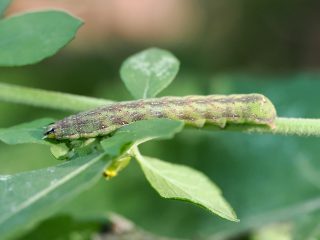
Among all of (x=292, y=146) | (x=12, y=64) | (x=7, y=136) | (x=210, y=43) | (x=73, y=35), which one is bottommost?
(x=7, y=136)

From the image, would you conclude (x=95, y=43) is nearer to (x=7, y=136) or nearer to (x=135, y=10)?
(x=135, y=10)

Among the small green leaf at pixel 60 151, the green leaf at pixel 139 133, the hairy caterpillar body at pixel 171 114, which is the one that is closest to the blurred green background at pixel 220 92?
the hairy caterpillar body at pixel 171 114

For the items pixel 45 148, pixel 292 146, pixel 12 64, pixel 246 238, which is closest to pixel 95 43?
pixel 45 148

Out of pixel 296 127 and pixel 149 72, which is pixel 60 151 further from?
pixel 296 127

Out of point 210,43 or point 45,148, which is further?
→ point 210,43

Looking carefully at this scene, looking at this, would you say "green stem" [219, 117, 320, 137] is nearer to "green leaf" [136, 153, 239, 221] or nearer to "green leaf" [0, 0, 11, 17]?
"green leaf" [136, 153, 239, 221]

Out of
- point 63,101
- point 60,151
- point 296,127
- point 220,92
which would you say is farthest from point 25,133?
point 220,92

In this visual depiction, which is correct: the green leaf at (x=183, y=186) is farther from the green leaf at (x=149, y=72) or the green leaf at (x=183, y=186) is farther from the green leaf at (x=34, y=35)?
the green leaf at (x=34, y=35)
